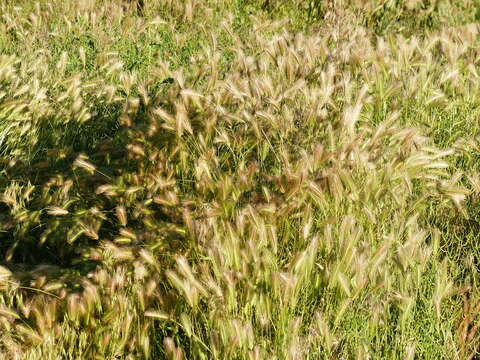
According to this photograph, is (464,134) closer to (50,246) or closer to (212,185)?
(212,185)

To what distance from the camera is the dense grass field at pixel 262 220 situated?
2176mm

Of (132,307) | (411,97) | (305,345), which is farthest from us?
(411,97)

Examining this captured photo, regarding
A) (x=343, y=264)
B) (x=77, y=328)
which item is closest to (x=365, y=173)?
(x=343, y=264)

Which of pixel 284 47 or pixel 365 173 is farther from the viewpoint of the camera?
pixel 284 47

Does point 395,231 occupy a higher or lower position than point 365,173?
lower

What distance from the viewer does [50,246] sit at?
330cm

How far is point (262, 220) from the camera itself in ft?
7.53

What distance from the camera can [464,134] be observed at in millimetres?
3324

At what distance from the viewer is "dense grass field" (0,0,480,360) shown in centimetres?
218

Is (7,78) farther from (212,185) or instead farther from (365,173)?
(365,173)

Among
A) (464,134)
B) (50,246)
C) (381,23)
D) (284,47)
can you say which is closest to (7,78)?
(50,246)

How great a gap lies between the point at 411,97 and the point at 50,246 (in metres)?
1.76

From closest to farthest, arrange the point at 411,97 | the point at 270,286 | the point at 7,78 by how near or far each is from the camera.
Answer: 1. the point at 270,286
2. the point at 411,97
3. the point at 7,78

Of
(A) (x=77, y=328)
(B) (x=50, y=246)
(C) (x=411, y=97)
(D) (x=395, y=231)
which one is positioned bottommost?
(B) (x=50, y=246)
